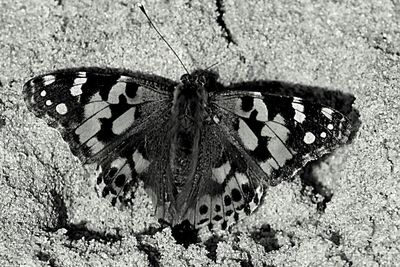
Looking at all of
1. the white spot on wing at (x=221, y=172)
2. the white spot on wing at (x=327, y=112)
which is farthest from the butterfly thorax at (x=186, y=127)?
the white spot on wing at (x=327, y=112)

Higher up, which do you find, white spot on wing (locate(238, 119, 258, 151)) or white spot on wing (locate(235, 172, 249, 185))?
white spot on wing (locate(238, 119, 258, 151))

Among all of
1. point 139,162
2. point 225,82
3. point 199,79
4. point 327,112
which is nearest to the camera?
point 327,112

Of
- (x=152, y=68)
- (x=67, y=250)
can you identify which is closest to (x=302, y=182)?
(x=152, y=68)

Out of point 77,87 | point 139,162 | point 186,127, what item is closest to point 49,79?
point 77,87

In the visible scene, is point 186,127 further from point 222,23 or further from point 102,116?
point 222,23

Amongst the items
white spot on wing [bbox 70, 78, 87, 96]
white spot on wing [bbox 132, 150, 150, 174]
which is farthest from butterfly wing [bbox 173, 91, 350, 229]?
white spot on wing [bbox 70, 78, 87, 96]

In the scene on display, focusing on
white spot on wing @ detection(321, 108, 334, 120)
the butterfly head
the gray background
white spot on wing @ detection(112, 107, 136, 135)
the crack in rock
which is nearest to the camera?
the gray background

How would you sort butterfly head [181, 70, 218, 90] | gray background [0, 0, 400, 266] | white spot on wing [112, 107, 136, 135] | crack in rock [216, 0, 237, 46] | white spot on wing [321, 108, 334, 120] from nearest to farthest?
gray background [0, 0, 400, 266] → white spot on wing [321, 108, 334, 120] → white spot on wing [112, 107, 136, 135] → butterfly head [181, 70, 218, 90] → crack in rock [216, 0, 237, 46]

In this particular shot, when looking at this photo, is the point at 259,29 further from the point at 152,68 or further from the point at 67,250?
the point at 67,250

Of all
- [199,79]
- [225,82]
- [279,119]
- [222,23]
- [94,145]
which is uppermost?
[222,23]

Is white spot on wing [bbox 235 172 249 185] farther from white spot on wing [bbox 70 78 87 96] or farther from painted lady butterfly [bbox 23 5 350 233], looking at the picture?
white spot on wing [bbox 70 78 87 96]
